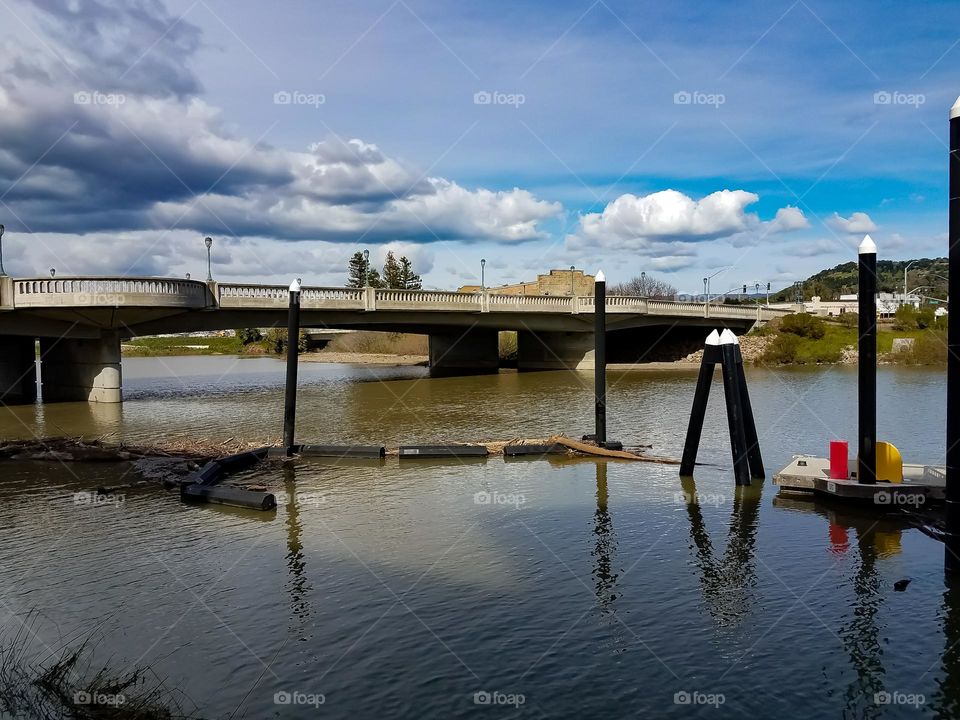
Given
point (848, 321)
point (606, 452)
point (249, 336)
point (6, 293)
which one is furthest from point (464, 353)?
point (249, 336)

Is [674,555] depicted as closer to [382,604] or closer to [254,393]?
[382,604]

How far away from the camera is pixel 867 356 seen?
13383 mm

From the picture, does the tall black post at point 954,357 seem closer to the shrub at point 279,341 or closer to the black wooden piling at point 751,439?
the black wooden piling at point 751,439

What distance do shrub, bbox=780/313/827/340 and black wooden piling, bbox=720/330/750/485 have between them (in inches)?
1988

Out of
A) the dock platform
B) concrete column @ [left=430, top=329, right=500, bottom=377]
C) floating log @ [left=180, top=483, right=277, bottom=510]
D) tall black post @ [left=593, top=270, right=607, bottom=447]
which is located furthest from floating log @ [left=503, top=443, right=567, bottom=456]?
concrete column @ [left=430, top=329, right=500, bottom=377]

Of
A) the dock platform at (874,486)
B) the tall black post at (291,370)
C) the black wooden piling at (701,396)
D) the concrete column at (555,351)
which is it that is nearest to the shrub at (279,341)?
the concrete column at (555,351)

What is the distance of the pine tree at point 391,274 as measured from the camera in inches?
4127

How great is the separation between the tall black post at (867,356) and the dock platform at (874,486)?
0.30 meters

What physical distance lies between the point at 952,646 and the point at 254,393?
119 feet

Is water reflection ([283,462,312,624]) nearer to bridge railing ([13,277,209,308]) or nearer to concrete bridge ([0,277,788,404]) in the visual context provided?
bridge railing ([13,277,209,308])

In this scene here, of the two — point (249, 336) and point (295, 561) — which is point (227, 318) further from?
point (249, 336)

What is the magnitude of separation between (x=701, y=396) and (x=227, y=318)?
25.8 metres

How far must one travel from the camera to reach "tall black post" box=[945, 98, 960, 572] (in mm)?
9219

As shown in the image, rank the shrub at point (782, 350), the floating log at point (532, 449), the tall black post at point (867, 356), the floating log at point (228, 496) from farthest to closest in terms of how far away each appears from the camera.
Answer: the shrub at point (782, 350)
the floating log at point (532, 449)
the floating log at point (228, 496)
the tall black post at point (867, 356)
